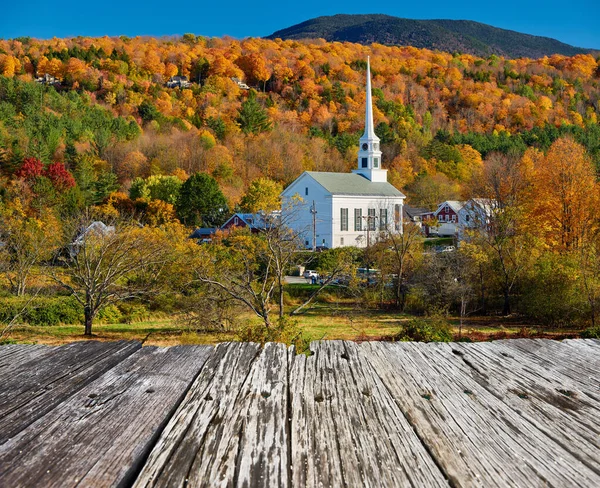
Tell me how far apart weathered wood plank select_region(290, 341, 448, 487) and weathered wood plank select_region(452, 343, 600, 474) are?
15.0 inches

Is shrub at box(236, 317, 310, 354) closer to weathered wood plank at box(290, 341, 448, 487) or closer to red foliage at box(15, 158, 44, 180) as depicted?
weathered wood plank at box(290, 341, 448, 487)

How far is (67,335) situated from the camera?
20.4 meters

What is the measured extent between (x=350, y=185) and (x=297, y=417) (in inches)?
2183

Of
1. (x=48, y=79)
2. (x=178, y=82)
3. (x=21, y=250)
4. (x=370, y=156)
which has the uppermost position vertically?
(x=178, y=82)

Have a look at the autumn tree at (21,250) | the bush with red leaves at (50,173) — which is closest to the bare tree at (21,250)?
the autumn tree at (21,250)

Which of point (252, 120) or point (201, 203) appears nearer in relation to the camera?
point (201, 203)

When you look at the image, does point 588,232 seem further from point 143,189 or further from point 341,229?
point 143,189

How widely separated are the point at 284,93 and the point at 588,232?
112 metres

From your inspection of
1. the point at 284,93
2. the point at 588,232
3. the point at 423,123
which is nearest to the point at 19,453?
the point at 588,232

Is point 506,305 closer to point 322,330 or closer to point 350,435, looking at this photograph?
point 322,330

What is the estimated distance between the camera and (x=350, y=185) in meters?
56.2

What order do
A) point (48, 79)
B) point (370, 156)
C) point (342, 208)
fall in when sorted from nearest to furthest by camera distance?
point (342, 208), point (370, 156), point (48, 79)

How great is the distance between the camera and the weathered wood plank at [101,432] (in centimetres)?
119

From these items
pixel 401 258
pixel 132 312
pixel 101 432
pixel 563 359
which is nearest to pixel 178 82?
pixel 401 258
